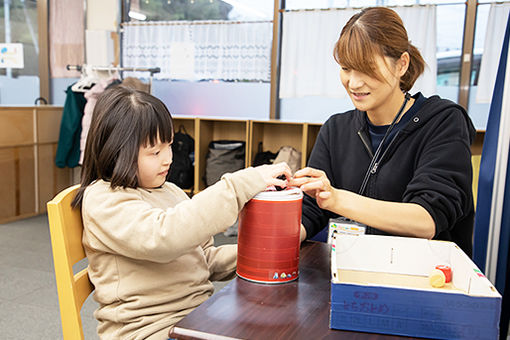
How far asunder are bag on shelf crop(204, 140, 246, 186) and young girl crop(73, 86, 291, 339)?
10.4ft

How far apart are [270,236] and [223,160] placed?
3467 mm

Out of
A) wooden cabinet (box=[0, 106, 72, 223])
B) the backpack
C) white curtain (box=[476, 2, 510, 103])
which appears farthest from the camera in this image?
the backpack

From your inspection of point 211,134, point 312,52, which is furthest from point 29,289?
point 312,52

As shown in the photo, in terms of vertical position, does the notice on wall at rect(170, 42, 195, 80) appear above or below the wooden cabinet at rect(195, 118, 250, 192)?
above

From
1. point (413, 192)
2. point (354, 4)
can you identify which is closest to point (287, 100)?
point (354, 4)

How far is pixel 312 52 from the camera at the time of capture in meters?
4.31

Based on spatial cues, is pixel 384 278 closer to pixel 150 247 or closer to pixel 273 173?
pixel 273 173

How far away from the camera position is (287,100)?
Result: 4.61 metres

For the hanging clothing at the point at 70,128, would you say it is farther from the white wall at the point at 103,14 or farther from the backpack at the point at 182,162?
the white wall at the point at 103,14

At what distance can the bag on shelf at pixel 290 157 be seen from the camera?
4207 mm

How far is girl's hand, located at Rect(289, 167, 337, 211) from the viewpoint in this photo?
107 cm

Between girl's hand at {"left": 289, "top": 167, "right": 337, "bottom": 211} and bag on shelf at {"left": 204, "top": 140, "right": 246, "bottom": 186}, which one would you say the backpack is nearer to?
bag on shelf at {"left": 204, "top": 140, "right": 246, "bottom": 186}

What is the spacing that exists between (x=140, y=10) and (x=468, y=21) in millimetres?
3272

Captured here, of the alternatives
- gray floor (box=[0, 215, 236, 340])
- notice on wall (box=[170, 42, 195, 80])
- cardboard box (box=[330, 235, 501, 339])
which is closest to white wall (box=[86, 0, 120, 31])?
notice on wall (box=[170, 42, 195, 80])
